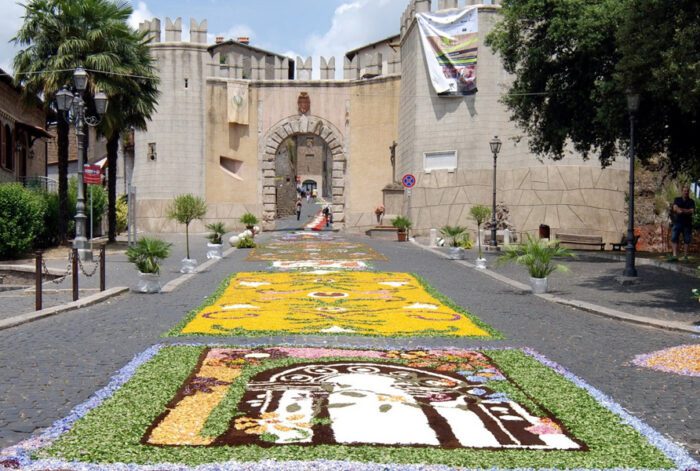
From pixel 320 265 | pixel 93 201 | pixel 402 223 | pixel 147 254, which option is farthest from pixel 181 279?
pixel 402 223

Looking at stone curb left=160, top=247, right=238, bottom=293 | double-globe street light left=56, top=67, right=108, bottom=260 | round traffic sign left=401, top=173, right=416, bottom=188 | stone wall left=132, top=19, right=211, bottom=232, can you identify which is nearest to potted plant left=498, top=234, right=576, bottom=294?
stone curb left=160, top=247, right=238, bottom=293

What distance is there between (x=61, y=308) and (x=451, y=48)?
2660cm

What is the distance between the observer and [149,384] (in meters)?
6.56

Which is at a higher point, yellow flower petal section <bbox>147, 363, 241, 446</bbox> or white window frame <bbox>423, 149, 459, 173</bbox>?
white window frame <bbox>423, 149, 459, 173</bbox>

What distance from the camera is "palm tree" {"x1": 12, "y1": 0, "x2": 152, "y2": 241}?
78.8 ft

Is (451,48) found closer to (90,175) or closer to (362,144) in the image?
(362,144)

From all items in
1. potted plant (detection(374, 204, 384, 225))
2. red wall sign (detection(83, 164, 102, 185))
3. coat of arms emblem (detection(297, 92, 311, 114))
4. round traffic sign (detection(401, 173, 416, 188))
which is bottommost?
potted plant (detection(374, 204, 384, 225))

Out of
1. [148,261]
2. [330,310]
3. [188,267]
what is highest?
[148,261]

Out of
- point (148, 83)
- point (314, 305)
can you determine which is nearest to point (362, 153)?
point (148, 83)

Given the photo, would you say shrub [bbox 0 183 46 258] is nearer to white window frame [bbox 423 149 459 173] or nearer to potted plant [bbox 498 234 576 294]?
A: potted plant [bbox 498 234 576 294]

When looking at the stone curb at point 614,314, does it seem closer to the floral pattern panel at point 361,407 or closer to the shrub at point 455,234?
the floral pattern panel at point 361,407

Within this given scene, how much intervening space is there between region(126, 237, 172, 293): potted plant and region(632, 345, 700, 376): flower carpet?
8.95 metres

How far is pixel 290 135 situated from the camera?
41094mm

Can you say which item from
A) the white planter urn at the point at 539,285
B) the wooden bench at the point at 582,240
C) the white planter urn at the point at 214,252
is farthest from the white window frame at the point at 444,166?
the white planter urn at the point at 539,285
